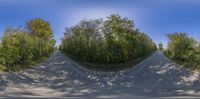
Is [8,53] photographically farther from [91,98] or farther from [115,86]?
[91,98]

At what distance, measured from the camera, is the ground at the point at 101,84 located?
62.7 ft

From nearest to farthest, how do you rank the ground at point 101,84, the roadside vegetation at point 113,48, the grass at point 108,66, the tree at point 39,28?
the ground at point 101,84 → the grass at point 108,66 → the roadside vegetation at point 113,48 → the tree at point 39,28

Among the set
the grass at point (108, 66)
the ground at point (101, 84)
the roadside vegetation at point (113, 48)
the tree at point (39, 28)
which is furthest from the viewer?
the tree at point (39, 28)

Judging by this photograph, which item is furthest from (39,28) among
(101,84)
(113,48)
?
(101,84)

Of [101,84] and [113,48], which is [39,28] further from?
[101,84]

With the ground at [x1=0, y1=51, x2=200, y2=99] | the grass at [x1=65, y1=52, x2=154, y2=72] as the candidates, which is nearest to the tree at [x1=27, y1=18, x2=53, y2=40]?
the grass at [x1=65, y1=52, x2=154, y2=72]

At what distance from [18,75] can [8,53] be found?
2950mm

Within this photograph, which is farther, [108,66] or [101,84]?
[108,66]

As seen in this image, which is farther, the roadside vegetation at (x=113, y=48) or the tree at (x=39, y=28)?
the tree at (x=39, y=28)

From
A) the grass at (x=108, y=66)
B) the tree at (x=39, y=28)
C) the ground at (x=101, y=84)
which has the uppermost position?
the tree at (x=39, y=28)

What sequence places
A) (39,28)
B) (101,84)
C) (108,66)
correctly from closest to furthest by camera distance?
(101,84) → (108,66) → (39,28)

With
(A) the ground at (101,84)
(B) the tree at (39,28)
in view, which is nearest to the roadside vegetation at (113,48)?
(A) the ground at (101,84)

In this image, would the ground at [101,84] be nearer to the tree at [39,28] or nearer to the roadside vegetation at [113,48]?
the roadside vegetation at [113,48]

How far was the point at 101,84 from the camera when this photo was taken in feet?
76.5
